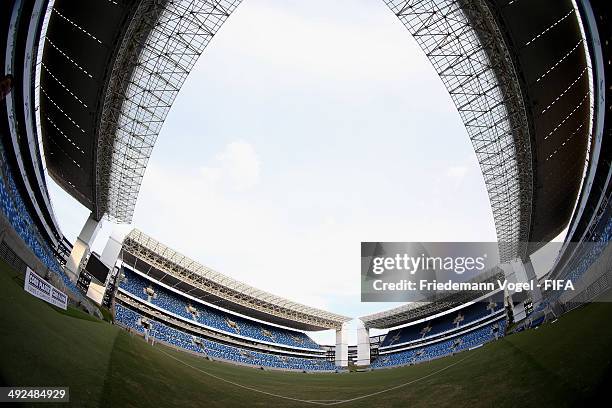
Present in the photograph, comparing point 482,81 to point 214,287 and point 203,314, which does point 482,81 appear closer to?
point 214,287

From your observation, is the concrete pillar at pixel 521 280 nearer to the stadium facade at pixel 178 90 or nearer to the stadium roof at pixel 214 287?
the stadium facade at pixel 178 90

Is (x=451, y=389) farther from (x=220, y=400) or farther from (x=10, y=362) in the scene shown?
(x=10, y=362)

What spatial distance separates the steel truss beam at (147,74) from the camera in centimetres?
2445

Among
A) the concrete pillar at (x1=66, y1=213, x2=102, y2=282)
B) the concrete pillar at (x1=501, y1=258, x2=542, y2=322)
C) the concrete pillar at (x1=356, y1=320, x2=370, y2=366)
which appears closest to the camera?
the concrete pillar at (x1=66, y1=213, x2=102, y2=282)

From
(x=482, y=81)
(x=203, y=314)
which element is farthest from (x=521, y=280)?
(x=203, y=314)

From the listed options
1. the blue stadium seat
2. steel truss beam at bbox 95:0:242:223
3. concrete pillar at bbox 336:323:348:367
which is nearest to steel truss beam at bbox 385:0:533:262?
steel truss beam at bbox 95:0:242:223

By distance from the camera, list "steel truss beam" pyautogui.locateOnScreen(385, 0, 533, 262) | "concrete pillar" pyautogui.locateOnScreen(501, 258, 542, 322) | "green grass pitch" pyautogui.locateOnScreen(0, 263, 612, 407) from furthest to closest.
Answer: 1. "concrete pillar" pyautogui.locateOnScreen(501, 258, 542, 322)
2. "steel truss beam" pyautogui.locateOnScreen(385, 0, 533, 262)
3. "green grass pitch" pyautogui.locateOnScreen(0, 263, 612, 407)

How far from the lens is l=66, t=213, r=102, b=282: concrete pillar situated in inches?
1451

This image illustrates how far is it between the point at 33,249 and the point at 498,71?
3533cm

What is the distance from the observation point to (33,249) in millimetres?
24656

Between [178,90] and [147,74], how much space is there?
2.41 m

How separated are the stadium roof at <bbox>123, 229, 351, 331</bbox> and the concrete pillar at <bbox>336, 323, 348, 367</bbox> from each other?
1501 mm

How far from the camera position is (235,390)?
64.6 ft

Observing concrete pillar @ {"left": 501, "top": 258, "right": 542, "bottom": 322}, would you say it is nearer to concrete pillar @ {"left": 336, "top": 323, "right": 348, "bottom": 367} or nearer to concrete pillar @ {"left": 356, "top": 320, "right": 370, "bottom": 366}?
concrete pillar @ {"left": 356, "top": 320, "right": 370, "bottom": 366}
